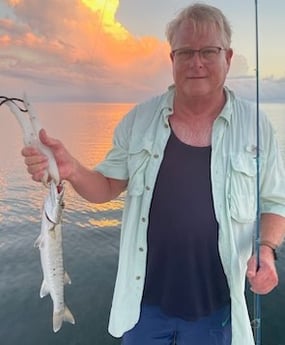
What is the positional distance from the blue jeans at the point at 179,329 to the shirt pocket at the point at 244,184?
1.57 feet

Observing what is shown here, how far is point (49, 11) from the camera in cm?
477

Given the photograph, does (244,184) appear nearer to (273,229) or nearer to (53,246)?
(273,229)

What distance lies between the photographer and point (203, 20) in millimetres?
1736

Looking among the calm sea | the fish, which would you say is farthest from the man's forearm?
the calm sea

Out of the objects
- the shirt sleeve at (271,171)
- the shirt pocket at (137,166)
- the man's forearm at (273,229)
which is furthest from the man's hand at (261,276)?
the shirt pocket at (137,166)

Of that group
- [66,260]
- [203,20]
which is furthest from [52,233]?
[66,260]

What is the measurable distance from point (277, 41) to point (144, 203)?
3258mm

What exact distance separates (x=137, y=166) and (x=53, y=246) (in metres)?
0.53

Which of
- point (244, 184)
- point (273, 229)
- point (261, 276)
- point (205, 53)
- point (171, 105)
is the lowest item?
point (261, 276)

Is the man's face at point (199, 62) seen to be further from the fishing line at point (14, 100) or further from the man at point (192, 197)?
the fishing line at point (14, 100)

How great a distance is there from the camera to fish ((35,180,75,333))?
147 centimetres

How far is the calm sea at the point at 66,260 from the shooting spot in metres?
4.03

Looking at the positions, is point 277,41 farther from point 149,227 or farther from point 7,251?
point 7,251

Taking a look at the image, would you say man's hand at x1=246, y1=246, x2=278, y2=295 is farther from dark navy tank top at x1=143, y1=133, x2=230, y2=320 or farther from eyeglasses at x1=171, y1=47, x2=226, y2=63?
eyeglasses at x1=171, y1=47, x2=226, y2=63
